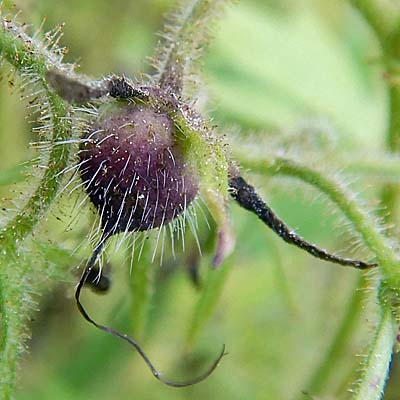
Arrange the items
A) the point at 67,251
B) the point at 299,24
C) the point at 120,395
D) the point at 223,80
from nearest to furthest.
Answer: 1. the point at 67,251
2. the point at 120,395
3. the point at 223,80
4. the point at 299,24

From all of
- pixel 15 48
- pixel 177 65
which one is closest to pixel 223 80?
pixel 177 65

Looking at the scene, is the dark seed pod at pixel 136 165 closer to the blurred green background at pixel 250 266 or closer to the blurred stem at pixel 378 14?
the blurred green background at pixel 250 266

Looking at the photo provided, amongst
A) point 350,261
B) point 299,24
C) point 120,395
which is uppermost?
point 299,24

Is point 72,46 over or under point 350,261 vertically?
over

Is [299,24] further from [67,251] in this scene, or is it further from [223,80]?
[67,251]

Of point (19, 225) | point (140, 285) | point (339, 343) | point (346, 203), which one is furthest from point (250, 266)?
point (19, 225)

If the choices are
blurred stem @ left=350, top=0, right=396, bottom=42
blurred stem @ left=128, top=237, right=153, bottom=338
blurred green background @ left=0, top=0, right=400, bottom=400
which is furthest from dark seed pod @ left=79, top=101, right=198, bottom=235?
blurred stem @ left=350, top=0, right=396, bottom=42
